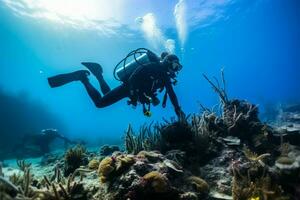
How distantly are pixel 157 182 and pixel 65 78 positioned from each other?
6.16 meters

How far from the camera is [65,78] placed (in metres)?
9.08

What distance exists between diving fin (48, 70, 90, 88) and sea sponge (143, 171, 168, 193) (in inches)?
230

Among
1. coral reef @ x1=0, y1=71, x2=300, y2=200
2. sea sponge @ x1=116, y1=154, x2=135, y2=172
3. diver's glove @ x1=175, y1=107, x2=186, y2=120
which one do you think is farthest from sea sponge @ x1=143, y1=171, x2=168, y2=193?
diver's glove @ x1=175, y1=107, x2=186, y2=120

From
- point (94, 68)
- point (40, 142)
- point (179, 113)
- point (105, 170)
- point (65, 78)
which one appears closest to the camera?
point (105, 170)

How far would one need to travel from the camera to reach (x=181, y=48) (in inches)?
1896

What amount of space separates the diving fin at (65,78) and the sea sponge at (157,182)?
19.1 feet

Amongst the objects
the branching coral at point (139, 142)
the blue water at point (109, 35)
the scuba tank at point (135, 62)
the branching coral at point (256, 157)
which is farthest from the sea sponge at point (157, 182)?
the blue water at point (109, 35)

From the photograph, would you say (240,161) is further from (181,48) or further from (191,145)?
(181,48)

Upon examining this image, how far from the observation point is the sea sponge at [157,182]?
3.97 metres

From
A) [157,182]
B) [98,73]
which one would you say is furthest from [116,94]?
[157,182]

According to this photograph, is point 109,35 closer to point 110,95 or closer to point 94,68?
point 94,68

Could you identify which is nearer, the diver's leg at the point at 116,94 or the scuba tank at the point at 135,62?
the scuba tank at the point at 135,62

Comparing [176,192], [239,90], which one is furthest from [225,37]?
[239,90]

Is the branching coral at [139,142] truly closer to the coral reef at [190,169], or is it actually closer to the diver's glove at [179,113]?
the coral reef at [190,169]
